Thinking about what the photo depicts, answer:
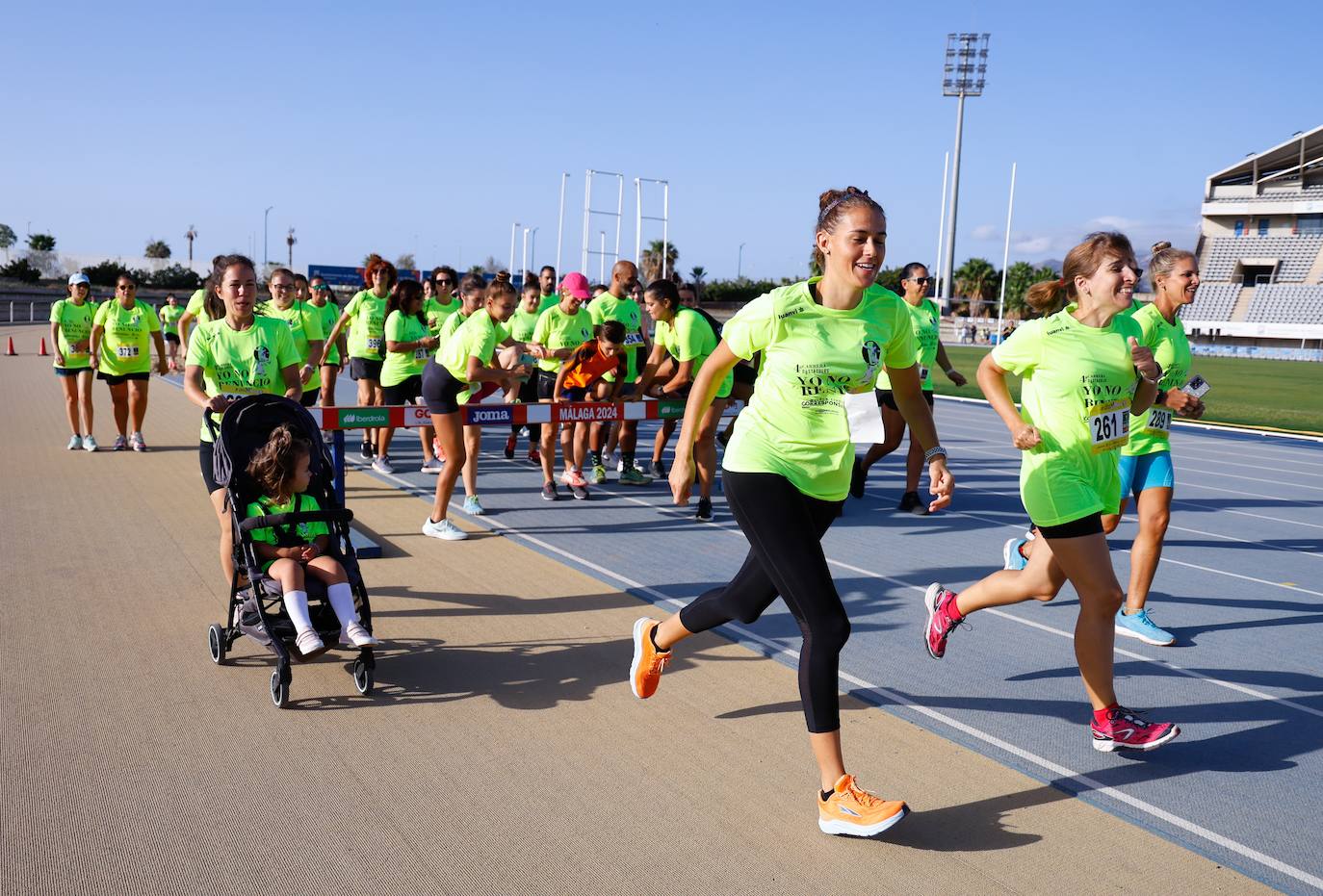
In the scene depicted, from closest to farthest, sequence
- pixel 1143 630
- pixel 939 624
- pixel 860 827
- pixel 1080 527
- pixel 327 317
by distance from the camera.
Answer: pixel 860 827 → pixel 1080 527 → pixel 939 624 → pixel 1143 630 → pixel 327 317

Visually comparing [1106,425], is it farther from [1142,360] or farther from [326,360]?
[326,360]

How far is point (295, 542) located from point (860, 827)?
3.01 meters

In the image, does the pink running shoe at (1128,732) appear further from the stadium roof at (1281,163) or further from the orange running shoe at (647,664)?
the stadium roof at (1281,163)

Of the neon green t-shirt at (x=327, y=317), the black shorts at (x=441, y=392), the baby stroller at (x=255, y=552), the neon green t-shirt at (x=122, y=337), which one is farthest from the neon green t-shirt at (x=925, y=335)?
the neon green t-shirt at (x=122, y=337)

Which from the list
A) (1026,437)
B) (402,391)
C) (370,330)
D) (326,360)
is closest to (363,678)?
(1026,437)

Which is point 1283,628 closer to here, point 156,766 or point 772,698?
point 772,698

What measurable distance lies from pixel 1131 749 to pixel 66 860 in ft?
13.1

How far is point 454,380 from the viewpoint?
25.9 feet

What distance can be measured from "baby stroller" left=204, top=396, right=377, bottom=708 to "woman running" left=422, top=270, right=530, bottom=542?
2319 mm

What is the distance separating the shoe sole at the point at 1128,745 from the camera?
13.9ft

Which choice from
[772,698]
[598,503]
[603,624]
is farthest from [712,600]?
[598,503]

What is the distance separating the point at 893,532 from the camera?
29.1 feet

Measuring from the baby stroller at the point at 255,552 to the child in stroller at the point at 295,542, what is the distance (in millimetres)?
46

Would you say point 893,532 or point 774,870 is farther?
point 893,532
